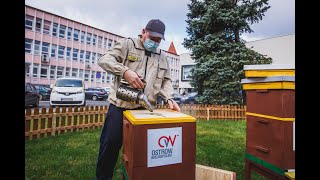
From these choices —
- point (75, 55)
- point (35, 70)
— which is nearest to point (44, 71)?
point (35, 70)

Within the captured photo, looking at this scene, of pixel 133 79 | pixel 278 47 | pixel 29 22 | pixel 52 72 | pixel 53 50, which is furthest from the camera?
pixel 53 50

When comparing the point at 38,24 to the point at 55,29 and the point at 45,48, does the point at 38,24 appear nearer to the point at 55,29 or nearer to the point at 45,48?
the point at 55,29

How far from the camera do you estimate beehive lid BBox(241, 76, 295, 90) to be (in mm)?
2361

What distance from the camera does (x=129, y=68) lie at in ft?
8.34

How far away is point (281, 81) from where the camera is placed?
7.82 ft

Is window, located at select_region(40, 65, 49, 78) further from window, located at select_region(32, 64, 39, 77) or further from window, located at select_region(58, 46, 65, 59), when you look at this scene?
window, located at select_region(58, 46, 65, 59)

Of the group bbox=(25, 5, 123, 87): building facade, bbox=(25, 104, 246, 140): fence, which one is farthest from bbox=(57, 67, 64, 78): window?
bbox=(25, 104, 246, 140): fence

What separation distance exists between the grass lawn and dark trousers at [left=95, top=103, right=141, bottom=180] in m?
1.06

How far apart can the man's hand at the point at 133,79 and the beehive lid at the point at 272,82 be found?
137 centimetres

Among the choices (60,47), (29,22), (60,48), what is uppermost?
(29,22)

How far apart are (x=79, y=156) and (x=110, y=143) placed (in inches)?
99.4

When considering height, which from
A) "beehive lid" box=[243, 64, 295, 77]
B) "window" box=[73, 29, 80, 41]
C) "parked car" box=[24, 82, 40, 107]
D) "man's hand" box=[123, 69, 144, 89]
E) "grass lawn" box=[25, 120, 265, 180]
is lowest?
"grass lawn" box=[25, 120, 265, 180]

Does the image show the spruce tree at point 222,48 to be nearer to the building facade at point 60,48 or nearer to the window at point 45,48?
the building facade at point 60,48
